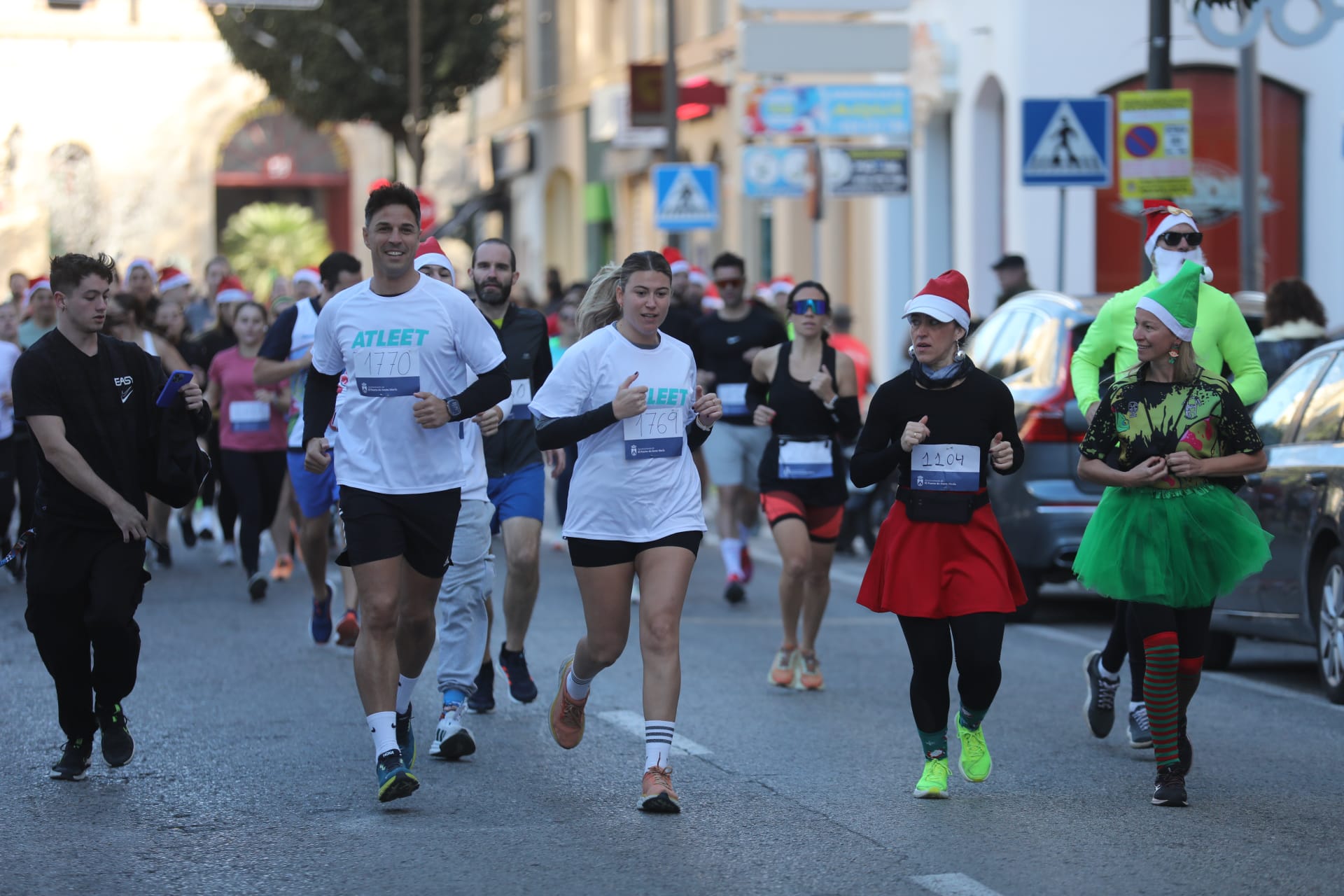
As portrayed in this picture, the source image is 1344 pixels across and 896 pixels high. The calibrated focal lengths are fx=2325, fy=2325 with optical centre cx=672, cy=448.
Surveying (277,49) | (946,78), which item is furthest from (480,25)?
(946,78)

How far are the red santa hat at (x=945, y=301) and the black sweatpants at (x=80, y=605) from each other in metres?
2.78

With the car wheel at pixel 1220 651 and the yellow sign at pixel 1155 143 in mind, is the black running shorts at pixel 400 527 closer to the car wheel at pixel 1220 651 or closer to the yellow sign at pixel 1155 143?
the car wheel at pixel 1220 651

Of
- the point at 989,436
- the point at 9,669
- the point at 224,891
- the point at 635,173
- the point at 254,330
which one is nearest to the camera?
the point at 224,891

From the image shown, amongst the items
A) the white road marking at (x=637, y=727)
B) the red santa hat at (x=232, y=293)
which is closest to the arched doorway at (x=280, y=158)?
the red santa hat at (x=232, y=293)

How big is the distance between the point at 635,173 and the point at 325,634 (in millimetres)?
30025

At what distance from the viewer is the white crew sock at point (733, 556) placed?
14.0 meters

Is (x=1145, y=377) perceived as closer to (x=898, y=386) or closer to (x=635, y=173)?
(x=898, y=386)

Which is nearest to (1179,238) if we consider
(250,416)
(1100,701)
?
(1100,701)

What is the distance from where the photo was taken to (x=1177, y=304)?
7609 mm

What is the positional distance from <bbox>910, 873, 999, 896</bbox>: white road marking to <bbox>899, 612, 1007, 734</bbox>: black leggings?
125 cm

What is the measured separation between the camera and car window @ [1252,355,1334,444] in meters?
10.7

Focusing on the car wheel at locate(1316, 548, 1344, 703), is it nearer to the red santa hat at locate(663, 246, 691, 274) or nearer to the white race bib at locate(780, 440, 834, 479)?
the white race bib at locate(780, 440, 834, 479)

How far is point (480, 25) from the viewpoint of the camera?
4628 cm

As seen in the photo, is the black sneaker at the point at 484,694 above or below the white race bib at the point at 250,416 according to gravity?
below
